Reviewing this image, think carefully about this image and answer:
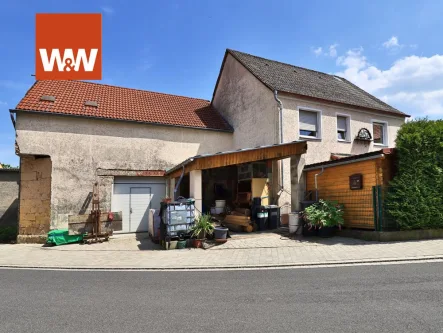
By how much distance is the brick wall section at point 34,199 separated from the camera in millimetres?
13016

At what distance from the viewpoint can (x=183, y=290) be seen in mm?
5379

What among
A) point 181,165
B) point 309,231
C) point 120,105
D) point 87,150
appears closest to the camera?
point 309,231

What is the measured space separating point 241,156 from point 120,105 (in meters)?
8.21

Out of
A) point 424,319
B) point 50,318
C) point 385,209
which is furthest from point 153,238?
point 424,319

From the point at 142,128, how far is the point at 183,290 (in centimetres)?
1081

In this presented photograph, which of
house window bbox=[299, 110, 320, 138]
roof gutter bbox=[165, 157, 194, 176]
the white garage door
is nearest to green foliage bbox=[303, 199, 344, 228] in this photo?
roof gutter bbox=[165, 157, 194, 176]

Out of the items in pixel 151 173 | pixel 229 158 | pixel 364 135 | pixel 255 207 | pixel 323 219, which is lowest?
pixel 323 219

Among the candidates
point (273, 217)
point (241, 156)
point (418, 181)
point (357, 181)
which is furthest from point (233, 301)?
point (418, 181)

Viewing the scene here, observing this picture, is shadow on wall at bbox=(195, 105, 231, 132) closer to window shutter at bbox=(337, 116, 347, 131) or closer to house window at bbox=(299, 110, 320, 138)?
house window at bbox=(299, 110, 320, 138)

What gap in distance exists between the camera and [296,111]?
14438mm

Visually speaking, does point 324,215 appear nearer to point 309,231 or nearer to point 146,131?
point 309,231

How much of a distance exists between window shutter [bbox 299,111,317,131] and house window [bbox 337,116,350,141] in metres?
1.60

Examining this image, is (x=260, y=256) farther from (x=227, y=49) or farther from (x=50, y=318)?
(x=227, y=49)

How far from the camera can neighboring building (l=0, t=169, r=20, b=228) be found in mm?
18172
